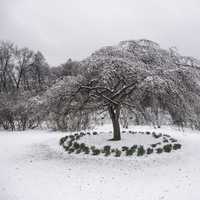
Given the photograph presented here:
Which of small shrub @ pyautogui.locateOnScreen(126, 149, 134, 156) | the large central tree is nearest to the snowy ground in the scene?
small shrub @ pyautogui.locateOnScreen(126, 149, 134, 156)

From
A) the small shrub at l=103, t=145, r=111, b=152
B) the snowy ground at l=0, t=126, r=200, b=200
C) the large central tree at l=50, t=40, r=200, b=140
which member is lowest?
the snowy ground at l=0, t=126, r=200, b=200

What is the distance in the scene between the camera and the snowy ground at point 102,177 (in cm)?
524

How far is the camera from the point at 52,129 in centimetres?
1881

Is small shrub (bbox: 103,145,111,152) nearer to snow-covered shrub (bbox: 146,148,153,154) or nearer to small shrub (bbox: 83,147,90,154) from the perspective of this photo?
small shrub (bbox: 83,147,90,154)

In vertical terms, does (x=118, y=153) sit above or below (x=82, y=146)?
below

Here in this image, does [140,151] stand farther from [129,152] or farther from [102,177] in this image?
[102,177]

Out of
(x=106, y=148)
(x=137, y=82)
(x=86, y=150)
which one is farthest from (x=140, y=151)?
(x=137, y=82)

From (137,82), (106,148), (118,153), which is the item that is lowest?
(118,153)

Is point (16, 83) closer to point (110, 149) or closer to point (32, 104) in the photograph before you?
point (32, 104)

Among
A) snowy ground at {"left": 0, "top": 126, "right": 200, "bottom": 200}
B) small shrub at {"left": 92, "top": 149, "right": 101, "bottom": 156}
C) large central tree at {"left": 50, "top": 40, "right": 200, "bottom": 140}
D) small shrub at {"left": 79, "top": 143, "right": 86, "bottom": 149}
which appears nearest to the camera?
snowy ground at {"left": 0, "top": 126, "right": 200, "bottom": 200}

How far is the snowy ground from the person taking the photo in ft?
17.2

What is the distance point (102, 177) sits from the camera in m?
6.43

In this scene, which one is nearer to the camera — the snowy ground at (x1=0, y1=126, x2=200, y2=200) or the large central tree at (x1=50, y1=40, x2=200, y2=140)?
the snowy ground at (x1=0, y1=126, x2=200, y2=200)

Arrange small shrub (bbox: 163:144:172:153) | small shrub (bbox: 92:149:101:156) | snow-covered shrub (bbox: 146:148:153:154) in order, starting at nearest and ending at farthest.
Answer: snow-covered shrub (bbox: 146:148:153:154) → small shrub (bbox: 163:144:172:153) → small shrub (bbox: 92:149:101:156)
